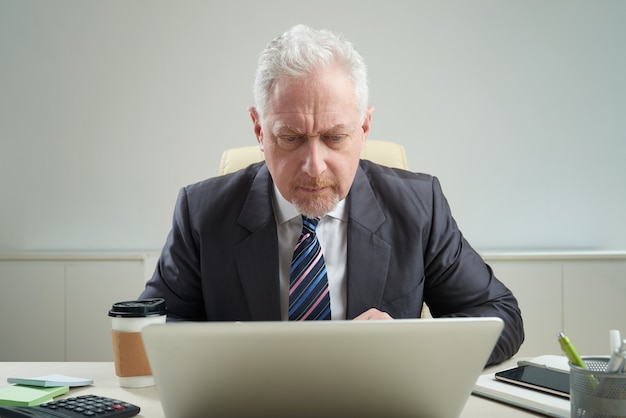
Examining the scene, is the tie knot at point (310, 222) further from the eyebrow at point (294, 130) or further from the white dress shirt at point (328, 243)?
the eyebrow at point (294, 130)

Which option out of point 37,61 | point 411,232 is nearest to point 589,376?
point 411,232

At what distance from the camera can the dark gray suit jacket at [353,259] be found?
1.60m

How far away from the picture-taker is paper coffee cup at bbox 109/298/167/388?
3.79 ft

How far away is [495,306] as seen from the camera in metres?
1.58

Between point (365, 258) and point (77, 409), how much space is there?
2.76 ft

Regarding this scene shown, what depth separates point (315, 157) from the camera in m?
1.48

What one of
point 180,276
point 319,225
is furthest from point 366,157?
point 180,276

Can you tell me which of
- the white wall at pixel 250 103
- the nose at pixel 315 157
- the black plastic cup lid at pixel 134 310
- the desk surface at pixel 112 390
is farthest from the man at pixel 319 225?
the white wall at pixel 250 103

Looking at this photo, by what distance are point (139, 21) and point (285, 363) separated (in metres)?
2.85

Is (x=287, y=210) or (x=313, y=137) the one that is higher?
(x=313, y=137)

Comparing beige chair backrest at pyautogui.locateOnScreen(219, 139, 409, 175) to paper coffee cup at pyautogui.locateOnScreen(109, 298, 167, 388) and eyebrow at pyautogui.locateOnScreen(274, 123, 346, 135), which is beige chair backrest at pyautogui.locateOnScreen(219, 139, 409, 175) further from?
paper coffee cup at pyautogui.locateOnScreen(109, 298, 167, 388)

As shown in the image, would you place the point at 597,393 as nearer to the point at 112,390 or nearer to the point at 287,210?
the point at 112,390

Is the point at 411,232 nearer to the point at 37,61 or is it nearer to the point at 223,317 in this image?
the point at 223,317

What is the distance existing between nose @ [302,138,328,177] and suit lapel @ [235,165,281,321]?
0.22m
